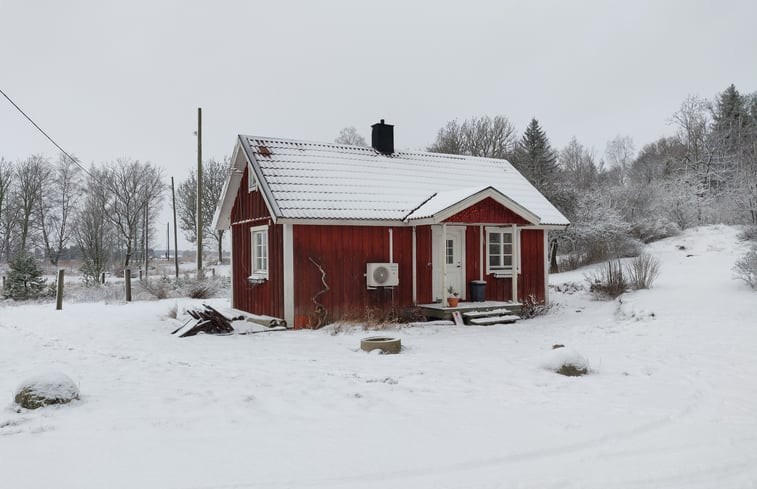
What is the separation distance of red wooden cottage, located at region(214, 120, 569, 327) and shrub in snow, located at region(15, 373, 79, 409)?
6.40 metres

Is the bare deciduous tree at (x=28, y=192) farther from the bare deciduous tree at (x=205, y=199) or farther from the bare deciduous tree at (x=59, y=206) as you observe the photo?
the bare deciduous tree at (x=205, y=199)

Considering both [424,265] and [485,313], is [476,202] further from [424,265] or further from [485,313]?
[485,313]

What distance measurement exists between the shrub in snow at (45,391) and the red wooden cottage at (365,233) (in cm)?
640

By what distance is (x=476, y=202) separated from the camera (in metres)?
13.1

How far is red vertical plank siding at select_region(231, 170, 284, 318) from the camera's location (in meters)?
12.6

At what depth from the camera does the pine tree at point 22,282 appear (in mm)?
21234

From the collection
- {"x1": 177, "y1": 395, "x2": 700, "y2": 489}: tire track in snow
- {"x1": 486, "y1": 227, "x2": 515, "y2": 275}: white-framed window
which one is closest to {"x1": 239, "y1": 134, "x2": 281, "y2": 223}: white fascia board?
{"x1": 486, "y1": 227, "x2": 515, "y2": 275}: white-framed window

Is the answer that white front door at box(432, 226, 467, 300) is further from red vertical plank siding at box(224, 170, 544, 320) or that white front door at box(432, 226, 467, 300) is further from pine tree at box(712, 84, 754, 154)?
pine tree at box(712, 84, 754, 154)

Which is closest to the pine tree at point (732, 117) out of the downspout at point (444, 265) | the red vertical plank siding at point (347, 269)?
the downspout at point (444, 265)

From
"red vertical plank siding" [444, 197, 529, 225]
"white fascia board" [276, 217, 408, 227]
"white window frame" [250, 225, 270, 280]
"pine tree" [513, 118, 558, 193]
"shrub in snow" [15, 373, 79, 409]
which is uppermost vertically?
"pine tree" [513, 118, 558, 193]

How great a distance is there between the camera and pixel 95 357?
869cm

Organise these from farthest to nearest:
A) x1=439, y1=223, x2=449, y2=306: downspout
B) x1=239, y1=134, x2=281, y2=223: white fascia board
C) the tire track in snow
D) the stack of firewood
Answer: x1=439, y1=223, x2=449, y2=306: downspout → x1=239, y1=134, x2=281, y2=223: white fascia board → the stack of firewood → the tire track in snow

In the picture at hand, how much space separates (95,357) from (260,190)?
573 centimetres

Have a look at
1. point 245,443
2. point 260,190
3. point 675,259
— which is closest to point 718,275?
point 675,259
